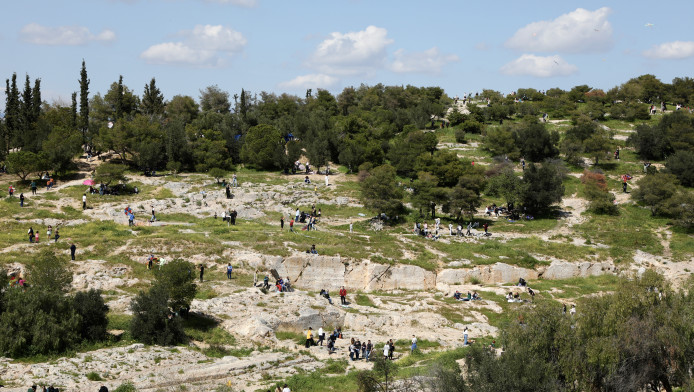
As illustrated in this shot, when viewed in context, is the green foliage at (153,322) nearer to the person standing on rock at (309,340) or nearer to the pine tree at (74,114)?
the person standing on rock at (309,340)

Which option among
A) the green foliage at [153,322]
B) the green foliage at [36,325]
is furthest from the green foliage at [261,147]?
the green foliage at [36,325]

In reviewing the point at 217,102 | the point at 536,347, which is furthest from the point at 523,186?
the point at 217,102

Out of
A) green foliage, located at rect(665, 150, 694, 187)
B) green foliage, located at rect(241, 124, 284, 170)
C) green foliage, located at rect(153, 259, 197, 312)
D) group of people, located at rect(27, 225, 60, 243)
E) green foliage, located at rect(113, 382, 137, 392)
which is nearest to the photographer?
green foliage, located at rect(113, 382, 137, 392)

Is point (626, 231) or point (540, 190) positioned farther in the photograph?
point (540, 190)

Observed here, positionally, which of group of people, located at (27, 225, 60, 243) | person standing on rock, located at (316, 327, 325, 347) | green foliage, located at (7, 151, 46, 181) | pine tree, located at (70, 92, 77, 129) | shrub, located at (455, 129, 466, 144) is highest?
pine tree, located at (70, 92, 77, 129)

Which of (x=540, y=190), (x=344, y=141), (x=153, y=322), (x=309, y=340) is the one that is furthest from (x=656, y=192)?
(x=153, y=322)

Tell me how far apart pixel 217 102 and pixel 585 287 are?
89.8 metres

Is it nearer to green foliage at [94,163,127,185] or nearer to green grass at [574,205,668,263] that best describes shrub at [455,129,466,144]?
green grass at [574,205,668,263]

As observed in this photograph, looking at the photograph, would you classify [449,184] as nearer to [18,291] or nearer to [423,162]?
[423,162]

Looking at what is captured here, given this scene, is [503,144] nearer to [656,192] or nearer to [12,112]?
[656,192]

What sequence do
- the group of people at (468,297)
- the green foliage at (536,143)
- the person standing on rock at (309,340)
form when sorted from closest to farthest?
the person standing on rock at (309,340) < the group of people at (468,297) < the green foliage at (536,143)

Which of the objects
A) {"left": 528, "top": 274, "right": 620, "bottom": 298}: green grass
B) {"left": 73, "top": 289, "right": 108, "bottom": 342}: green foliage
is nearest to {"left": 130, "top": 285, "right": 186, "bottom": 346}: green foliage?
{"left": 73, "top": 289, "right": 108, "bottom": 342}: green foliage

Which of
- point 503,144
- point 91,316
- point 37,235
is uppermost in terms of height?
point 503,144

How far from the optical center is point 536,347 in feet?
77.5
